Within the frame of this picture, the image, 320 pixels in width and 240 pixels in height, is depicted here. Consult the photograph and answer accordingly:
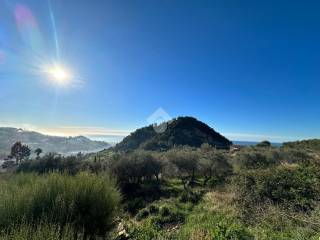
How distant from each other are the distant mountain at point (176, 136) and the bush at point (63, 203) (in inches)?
2379

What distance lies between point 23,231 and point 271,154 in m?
38.1

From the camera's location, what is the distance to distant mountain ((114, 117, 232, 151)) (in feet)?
247

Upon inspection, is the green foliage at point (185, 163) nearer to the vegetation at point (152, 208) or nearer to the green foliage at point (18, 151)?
the vegetation at point (152, 208)

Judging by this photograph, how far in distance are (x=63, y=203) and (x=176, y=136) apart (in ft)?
243

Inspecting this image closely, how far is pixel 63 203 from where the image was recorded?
641cm

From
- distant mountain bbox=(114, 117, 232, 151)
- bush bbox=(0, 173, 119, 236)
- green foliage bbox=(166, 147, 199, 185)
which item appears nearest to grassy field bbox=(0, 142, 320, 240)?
bush bbox=(0, 173, 119, 236)

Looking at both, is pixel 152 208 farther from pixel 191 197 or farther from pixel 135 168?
pixel 135 168

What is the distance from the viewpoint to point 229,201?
14.3 meters

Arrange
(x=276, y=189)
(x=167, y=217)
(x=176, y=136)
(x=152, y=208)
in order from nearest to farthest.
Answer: (x=276, y=189) → (x=167, y=217) → (x=152, y=208) → (x=176, y=136)

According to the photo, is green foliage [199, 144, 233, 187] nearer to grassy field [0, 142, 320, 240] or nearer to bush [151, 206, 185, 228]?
grassy field [0, 142, 320, 240]

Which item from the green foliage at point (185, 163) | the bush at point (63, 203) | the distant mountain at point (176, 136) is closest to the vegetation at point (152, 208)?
the bush at point (63, 203)

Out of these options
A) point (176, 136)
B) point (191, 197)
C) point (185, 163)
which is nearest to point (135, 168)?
point (185, 163)

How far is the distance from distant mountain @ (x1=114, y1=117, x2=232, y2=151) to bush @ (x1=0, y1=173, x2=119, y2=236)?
60.4 metres

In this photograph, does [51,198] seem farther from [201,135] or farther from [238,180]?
[201,135]
